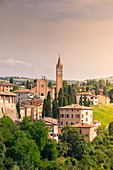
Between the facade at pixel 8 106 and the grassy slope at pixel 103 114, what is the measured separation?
1230 inches

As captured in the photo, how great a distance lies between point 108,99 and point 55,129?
6211 centimetres

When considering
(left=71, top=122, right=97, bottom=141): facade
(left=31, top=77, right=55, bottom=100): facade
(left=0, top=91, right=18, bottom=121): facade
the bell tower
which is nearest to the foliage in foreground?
(left=71, top=122, right=97, bottom=141): facade

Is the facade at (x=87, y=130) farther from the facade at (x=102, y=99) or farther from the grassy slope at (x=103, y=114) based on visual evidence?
the facade at (x=102, y=99)

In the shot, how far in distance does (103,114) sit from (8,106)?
40484 mm

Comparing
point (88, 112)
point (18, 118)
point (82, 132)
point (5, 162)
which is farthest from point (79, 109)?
point (5, 162)

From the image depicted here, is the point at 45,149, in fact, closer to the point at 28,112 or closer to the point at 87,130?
the point at 87,130

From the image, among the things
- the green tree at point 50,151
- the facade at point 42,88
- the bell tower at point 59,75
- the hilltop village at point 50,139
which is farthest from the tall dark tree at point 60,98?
the green tree at point 50,151

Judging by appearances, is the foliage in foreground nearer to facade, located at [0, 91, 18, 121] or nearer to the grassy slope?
facade, located at [0, 91, 18, 121]

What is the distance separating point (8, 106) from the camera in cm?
7681

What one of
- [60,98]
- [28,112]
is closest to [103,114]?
[60,98]

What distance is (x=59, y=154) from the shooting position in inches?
2611

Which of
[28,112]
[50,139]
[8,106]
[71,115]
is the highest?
[8,106]

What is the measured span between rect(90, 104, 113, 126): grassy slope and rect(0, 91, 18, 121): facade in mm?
31247

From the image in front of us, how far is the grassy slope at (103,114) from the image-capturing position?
338ft
